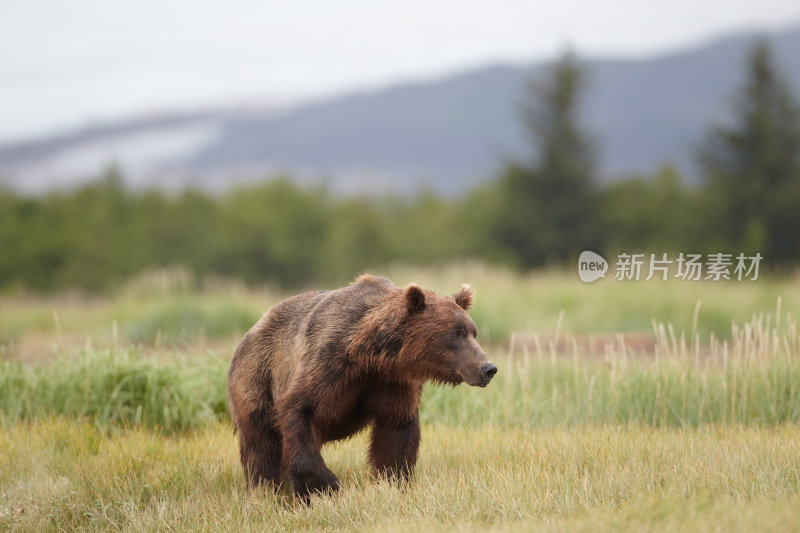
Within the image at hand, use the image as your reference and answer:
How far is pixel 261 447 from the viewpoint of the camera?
5.98m

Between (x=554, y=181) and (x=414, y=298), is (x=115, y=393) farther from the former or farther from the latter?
(x=554, y=181)

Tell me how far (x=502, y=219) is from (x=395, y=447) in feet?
105

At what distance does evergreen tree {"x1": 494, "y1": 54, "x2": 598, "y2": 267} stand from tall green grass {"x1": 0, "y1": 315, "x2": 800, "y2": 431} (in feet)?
90.4

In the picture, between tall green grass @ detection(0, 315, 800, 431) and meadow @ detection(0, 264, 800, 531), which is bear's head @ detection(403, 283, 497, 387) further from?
tall green grass @ detection(0, 315, 800, 431)

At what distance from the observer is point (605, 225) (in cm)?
3644

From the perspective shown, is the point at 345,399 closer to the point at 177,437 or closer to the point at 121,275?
the point at 177,437

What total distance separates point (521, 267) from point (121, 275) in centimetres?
1857

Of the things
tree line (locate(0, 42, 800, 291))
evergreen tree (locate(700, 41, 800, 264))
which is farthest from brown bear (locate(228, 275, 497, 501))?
evergreen tree (locate(700, 41, 800, 264))

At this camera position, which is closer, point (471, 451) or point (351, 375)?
point (351, 375)

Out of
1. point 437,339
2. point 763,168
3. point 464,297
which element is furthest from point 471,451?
point 763,168

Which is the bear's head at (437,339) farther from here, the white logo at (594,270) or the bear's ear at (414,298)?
the white logo at (594,270)

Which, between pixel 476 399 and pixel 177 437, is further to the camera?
pixel 476 399

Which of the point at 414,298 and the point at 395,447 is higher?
the point at 414,298

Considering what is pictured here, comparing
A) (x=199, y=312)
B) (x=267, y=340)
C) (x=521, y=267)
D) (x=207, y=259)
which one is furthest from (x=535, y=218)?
(x=267, y=340)
